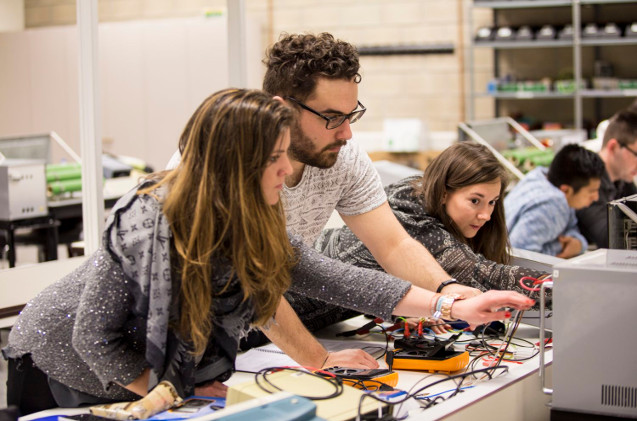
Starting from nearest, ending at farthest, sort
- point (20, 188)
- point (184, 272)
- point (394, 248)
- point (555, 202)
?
point (184, 272) → point (394, 248) → point (555, 202) → point (20, 188)

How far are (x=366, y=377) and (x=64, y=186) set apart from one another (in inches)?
116

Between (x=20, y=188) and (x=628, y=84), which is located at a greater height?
Result: (x=628, y=84)

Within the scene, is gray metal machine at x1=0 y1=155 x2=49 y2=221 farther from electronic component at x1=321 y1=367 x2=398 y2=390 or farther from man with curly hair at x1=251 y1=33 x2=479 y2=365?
electronic component at x1=321 y1=367 x2=398 y2=390

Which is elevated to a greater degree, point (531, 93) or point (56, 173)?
point (531, 93)

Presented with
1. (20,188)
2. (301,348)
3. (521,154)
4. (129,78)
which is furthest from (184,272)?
(129,78)

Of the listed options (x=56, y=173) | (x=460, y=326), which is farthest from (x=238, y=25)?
(x=460, y=326)

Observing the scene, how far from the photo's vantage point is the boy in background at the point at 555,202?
3.22m

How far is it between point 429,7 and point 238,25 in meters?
3.64

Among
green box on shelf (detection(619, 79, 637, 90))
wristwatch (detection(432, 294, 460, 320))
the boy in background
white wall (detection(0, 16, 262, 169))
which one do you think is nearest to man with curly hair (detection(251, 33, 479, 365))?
wristwatch (detection(432, 294, 460, 320))

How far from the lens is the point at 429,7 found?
6.65 meters

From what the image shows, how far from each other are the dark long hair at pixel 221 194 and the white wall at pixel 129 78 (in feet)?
18.5

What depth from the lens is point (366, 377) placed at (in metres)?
1.66

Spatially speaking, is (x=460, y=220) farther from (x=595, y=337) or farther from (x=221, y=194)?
(x=221, y=194)

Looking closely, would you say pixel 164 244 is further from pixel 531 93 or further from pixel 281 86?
pixel 531 93
